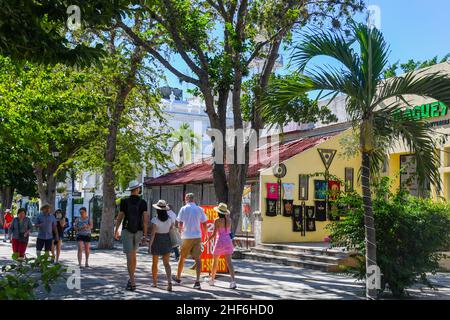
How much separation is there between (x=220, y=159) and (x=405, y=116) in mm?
6813

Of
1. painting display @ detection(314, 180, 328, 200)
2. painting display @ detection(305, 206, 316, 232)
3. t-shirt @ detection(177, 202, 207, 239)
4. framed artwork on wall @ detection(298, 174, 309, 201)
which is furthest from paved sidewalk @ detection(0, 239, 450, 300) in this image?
painting display @ detection(314, 180, 328, 200)

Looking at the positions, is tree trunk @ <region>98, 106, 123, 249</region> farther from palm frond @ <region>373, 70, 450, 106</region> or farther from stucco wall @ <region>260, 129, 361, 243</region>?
palm frond @ <region>373, 70, 450, 106</region>

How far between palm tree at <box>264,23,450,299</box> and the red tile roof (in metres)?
12.7

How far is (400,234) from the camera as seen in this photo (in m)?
9.88

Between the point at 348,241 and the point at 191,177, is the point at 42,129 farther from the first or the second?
the point at 191,177

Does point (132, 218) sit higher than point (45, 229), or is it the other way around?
point (132, 218)

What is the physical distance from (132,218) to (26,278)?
4893 mm

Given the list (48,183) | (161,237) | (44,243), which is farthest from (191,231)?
(48,183)

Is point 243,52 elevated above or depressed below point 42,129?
above

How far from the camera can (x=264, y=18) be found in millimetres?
15266

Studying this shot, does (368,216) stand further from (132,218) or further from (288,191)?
(288,191)

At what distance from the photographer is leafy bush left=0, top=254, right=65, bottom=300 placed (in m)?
4.70

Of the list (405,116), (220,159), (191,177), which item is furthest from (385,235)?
(191,177)

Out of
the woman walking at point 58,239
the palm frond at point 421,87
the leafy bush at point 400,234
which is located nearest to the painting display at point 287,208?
the woman walking at point 58,239
